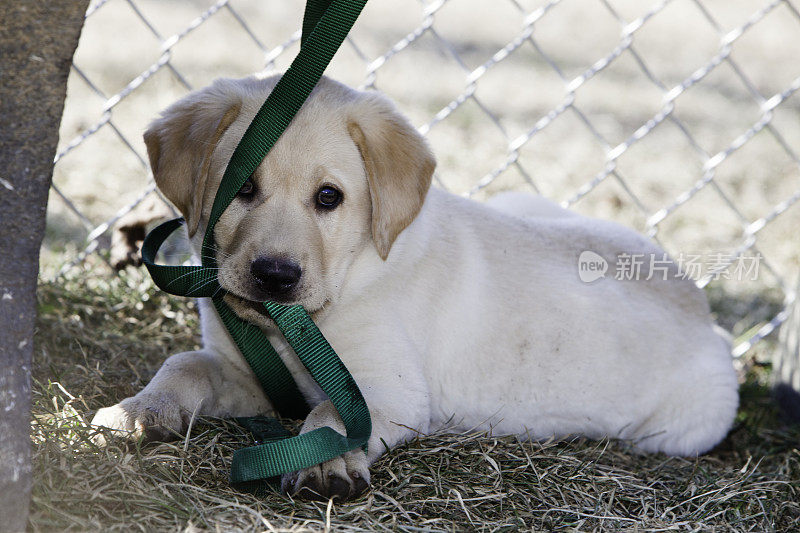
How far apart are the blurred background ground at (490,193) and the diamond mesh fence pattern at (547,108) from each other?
0.08ft

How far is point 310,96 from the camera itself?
2820 millimetres

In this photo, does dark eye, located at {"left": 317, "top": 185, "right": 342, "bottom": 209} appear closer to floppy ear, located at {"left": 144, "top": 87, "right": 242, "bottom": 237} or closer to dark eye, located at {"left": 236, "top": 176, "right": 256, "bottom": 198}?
dark eye, located at {"left": 236, "top": 176, "right": 256, "bottom": 198}

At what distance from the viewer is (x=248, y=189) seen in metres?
2.69

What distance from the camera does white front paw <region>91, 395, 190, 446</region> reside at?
2600 mm

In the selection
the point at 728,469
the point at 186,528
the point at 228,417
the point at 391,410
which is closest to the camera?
the point at 186,528

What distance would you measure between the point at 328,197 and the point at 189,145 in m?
0.45

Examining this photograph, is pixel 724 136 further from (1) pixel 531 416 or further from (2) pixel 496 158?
(1) pixel 531 416

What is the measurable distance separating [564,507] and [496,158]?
3877 mm

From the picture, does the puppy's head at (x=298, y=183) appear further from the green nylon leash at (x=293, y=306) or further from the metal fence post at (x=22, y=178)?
the metal fence post at (x=22, y=178)

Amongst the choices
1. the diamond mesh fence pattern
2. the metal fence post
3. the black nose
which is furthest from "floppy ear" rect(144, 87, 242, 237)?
the diamond mesh fence pattern

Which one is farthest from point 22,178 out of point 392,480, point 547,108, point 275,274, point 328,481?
point 547,108

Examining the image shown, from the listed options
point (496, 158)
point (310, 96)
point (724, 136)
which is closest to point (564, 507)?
point (310, 96)

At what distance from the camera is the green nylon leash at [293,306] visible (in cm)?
245

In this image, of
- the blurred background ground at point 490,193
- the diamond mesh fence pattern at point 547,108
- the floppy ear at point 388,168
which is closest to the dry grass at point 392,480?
the blurred background ground at point 490,193
